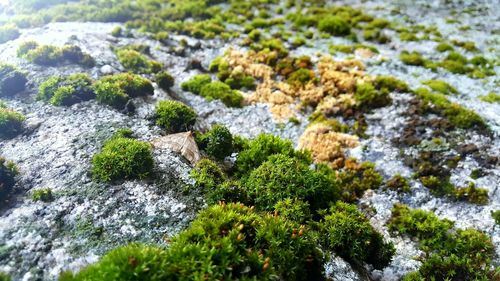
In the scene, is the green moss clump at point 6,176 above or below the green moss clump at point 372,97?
above

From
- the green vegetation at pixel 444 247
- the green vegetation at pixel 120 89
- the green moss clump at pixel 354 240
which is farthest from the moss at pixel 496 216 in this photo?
the green vegetation at pixel 120 89

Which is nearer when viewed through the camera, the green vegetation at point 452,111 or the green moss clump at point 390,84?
the green vegetation at point 452,111

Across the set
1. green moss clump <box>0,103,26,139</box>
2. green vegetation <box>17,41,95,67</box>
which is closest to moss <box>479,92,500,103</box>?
green vegetation <box>17,41,95,67</box>

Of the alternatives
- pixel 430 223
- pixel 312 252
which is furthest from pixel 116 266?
pixel 430 223

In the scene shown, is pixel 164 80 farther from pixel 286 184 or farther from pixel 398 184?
pixel 398 184

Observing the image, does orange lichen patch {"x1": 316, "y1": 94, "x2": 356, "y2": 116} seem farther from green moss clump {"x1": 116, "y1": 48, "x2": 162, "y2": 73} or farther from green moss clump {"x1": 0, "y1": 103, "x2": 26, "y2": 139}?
green moss clump {"x1": 0, "y1": 103, "x2": 26, "y2": 139}

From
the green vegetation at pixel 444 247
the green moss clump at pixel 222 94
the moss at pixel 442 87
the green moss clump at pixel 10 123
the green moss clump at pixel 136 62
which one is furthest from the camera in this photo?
the green moss clump at pixel 136 62

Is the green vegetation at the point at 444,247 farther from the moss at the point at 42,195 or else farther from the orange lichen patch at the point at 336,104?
the moss at the point at 42,195

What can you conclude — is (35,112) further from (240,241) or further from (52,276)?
(240,241)
